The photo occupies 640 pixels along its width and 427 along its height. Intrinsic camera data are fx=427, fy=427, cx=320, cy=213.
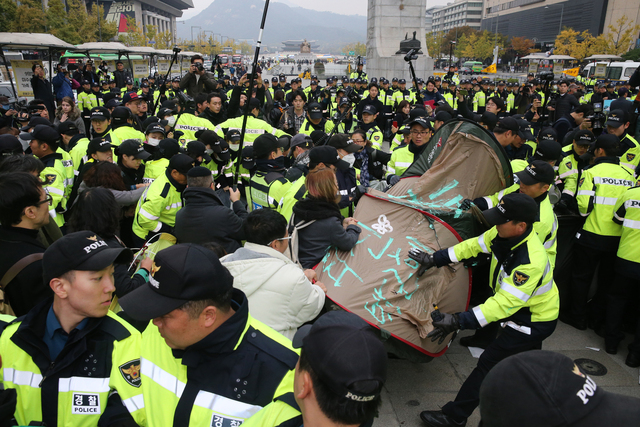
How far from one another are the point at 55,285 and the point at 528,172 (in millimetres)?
3587

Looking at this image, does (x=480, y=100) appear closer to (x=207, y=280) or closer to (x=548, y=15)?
(x=207, y=280)

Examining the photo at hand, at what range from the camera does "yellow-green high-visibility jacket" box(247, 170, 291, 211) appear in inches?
184

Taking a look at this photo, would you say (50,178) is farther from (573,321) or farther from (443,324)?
(573,321)

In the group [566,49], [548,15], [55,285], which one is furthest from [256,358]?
[548,15]

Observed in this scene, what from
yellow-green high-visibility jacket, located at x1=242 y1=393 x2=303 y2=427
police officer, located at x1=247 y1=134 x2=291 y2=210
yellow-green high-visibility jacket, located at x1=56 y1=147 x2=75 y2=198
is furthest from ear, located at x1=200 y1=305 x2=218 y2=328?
yellow-green high-visibility jacket, located at x1=56 y1=147 x2=75 y2=198

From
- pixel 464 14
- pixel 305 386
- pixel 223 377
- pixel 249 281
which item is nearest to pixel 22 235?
pixel 249 281

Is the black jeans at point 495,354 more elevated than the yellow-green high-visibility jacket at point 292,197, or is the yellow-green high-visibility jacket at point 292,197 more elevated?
the yellow-green high-visibility jacket at point 292,197

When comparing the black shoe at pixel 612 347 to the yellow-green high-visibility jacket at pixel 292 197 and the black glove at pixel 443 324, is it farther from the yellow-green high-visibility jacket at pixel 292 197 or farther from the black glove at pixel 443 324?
the yellow-green high-visibility jacket at pixel 292 197

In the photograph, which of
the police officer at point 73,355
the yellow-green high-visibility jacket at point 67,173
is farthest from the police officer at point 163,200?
the police officer at point 73,355

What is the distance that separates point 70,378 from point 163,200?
251 cm

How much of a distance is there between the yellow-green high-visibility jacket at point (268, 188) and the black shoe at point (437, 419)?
8.09 ft

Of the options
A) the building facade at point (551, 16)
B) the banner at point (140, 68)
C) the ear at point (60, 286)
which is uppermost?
the building facade at point (551, 16)

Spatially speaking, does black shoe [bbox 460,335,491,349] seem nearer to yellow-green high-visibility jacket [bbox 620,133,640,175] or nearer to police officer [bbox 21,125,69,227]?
yellow-green high-visibility jacket [bbox 620,133,640,175]

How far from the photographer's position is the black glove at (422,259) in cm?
350
